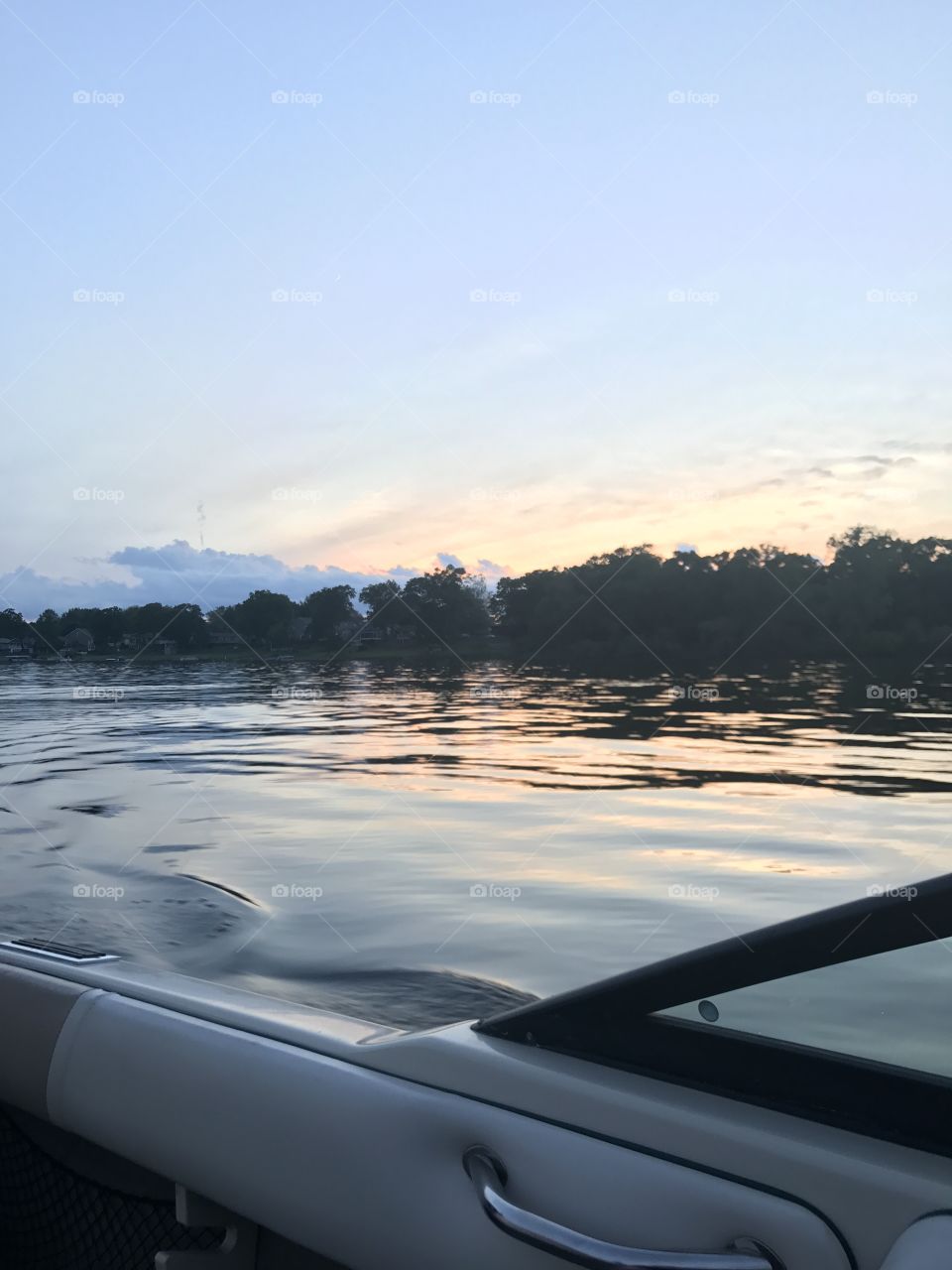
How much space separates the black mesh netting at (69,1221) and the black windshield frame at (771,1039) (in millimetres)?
601

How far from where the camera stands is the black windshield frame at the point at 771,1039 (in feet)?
3.01

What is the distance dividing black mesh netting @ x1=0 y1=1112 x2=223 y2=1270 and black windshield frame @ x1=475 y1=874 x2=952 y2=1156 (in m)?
0.60

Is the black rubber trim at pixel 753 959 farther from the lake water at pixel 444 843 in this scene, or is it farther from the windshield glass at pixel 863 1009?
the lake water at pixel 444 843

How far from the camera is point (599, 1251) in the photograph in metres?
0.91

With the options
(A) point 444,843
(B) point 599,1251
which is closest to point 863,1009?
(B) point 599,1251

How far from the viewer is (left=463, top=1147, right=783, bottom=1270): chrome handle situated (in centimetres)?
88

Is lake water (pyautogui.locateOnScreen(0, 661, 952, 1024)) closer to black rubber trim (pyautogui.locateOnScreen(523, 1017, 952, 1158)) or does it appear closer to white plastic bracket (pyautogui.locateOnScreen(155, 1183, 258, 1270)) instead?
white plastic bracket (pyautogui.locateOnScreen(155, 1183, 258, 1270))

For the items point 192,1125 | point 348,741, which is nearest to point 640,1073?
point 192,1125

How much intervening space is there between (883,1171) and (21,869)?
21.9 ft

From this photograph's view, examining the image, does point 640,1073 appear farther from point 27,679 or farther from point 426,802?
point 27,679

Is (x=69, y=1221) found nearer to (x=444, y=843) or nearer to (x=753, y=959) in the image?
(x=753, y=959)

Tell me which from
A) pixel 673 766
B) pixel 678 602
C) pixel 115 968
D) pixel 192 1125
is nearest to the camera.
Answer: pixel 192 1125

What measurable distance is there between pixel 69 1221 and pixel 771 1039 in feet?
3.45

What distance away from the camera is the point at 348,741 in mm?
16344
